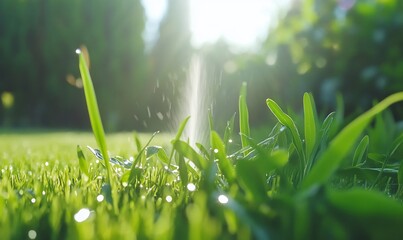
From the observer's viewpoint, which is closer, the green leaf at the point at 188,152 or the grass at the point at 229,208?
the grass at the point at 229,208

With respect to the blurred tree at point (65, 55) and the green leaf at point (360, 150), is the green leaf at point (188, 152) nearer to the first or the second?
the green leaf at point (360, 150)

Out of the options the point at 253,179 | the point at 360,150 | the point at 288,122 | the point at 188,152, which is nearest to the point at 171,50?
the point at 360,150

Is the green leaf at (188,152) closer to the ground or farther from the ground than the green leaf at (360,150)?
farther from the ground

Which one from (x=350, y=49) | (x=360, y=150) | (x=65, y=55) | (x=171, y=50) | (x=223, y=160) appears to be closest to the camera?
(x=223, y=160)

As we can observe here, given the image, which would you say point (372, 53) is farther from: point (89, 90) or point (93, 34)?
point (93, 34)

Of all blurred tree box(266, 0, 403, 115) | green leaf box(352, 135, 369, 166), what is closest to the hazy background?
blurred tree box(266, 0, 403, 115)

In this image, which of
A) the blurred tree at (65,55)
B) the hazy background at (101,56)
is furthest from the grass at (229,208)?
the blurred tree at (65,55)

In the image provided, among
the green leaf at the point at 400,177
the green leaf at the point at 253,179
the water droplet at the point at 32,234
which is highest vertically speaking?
the green leaf at the point at 253,179

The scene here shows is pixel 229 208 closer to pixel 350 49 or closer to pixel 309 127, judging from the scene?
pixel 309 127

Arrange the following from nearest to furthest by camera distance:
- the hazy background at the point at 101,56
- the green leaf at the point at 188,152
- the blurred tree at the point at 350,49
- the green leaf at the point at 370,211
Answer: the green leaf at the point at 370,211
the green leaf at the point at 188,152
the blurred tree at the point at 350,49
the hazy background at the point at 101,56

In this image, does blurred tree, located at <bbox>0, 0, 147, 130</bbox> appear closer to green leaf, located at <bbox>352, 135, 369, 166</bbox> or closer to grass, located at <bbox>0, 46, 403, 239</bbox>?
green leaf, located at <bbox>352, 135, 369, 166</bbox>

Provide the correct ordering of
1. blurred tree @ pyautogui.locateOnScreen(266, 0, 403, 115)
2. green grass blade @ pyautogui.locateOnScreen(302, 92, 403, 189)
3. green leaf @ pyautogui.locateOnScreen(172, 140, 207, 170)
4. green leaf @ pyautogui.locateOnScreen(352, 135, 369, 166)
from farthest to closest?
blurred tree @ pyautogui.locateOnScreen(266, 0, 403, 115)
green leaf @ pyautogui.locateOnScreen(352, 135, 369, 166)
green leaf @ pyautogui.locateOnScreen(172, 140, 207, 170)
green grass blade @ pyautogui.locateOnScreen(302, 92, 403, 189)
